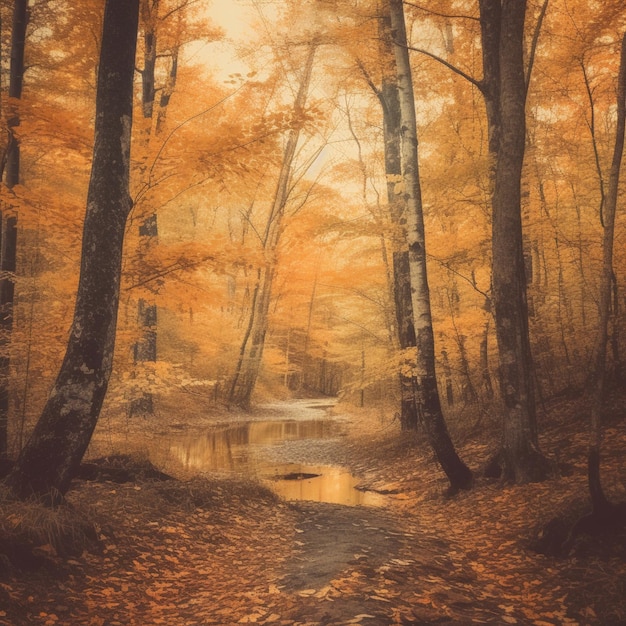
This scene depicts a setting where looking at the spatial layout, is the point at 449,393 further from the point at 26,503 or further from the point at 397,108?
the point at 26,503

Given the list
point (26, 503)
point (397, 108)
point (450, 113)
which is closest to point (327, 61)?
point (397, 108)

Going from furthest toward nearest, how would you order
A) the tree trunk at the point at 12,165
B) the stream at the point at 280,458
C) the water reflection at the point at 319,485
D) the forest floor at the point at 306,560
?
the stream at the point at 280,458 < the water reflection at the point at 319,485 < the tree trunk at the point at 12,165 < the forest floor at the point at 306,560

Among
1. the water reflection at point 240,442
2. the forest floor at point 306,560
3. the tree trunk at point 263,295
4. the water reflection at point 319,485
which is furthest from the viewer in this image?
the tree trunk at point 263,295

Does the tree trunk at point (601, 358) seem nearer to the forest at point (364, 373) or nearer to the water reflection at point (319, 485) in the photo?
the forest at point (364, 373)

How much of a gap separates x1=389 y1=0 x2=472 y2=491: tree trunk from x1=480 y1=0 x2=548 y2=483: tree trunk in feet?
2.83

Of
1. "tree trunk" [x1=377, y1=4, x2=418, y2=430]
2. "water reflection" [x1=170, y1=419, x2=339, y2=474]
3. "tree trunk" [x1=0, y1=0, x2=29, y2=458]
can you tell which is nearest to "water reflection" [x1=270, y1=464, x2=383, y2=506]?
"water reflection" [x1=170, y1=419, x2=339, y2=474]

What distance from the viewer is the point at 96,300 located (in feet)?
15.9

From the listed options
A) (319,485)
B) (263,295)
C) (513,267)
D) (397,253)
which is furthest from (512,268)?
(263,295)

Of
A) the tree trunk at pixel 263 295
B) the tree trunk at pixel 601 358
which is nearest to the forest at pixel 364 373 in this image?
the tree trunk at pixel 601 358

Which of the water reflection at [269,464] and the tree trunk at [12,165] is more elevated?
the tree trunk at [12,165]

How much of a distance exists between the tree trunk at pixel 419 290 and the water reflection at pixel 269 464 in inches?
65.2

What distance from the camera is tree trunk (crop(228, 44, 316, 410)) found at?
18.4 m

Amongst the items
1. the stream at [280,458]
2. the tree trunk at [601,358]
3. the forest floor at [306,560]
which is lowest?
the stream at [280,458]

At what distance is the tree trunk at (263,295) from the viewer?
60.4 ft
